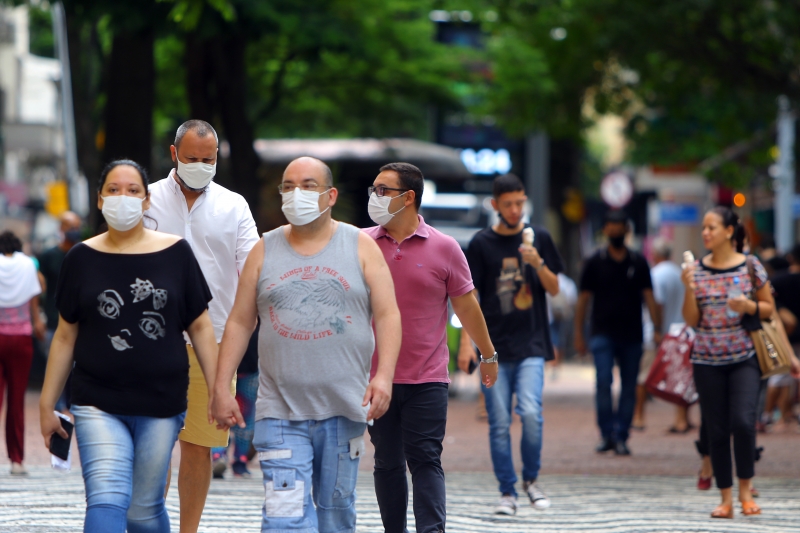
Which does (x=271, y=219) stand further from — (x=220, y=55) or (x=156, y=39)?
(x=156, y=39)

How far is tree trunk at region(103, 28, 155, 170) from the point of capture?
51.7 ft

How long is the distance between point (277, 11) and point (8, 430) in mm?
5323

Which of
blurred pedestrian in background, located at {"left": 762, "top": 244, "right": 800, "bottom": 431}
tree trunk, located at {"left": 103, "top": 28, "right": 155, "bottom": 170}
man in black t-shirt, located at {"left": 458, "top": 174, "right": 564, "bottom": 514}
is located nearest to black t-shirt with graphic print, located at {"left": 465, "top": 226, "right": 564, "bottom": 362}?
man in black t-shirt, located at {"left": 458, "top": 174, "right": 564, "bottom": 514}

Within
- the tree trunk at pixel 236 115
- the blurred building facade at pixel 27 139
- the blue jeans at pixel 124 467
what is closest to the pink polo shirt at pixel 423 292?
the blue jeans at pixel 124 467

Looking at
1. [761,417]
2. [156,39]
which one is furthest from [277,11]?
[761,417]

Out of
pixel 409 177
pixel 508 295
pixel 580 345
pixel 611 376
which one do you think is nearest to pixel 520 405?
pixel 508 295

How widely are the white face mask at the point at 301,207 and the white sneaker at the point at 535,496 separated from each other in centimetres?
365

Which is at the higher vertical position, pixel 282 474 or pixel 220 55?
pixel 220 55

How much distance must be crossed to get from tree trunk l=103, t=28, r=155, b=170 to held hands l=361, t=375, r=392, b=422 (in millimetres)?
11495

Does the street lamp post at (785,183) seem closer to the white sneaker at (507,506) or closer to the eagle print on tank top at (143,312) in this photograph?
the white sneaker at (507,506)

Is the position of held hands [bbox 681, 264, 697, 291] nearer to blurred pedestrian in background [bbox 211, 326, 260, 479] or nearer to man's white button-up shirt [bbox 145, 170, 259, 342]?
blurred pedestrian in background [bbox 211, 326, 260, 479]

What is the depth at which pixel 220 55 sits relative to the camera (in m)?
16.7

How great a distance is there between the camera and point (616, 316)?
10.9m

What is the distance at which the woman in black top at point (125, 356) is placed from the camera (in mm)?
4643
